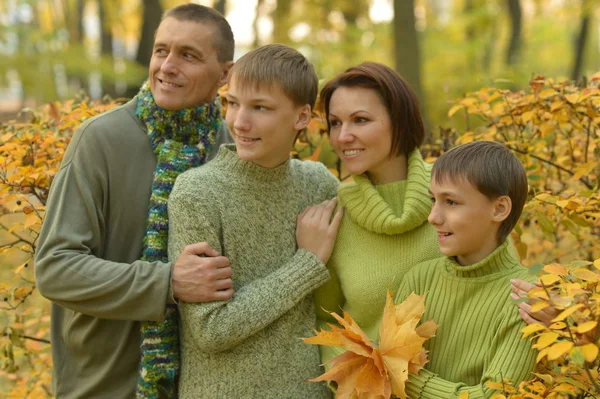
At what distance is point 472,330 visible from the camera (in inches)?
89.6

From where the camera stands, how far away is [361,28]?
44.8ft

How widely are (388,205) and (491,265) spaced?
494 mm

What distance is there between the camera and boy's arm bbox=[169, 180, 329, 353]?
2.37 metres

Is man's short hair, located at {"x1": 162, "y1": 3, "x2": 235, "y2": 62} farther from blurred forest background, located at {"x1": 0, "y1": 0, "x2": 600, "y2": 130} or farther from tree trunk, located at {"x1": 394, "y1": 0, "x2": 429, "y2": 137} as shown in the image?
tree trunk, located at {"x1": 394, "y1": 0, "x2": 429, "y2": 137}

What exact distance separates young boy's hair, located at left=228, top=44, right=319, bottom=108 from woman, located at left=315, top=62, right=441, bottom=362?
0.13 meters

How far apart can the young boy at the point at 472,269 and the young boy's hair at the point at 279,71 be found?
58cm

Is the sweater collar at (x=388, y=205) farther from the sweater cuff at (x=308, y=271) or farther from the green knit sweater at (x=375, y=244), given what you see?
the sweater cuff at (x=308, y=271)

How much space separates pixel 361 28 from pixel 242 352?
1190 cm

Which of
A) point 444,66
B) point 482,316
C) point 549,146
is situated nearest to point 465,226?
point 482,316

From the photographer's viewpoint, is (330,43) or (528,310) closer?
(528,310)

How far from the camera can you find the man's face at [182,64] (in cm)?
269

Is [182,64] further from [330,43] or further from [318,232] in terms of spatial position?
[330,43]

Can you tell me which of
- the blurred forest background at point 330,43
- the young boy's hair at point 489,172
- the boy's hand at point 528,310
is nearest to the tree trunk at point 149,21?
the blurred forest background at point 330,43

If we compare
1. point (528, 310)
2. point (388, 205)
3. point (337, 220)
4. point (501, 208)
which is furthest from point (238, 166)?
point (528, 310)
